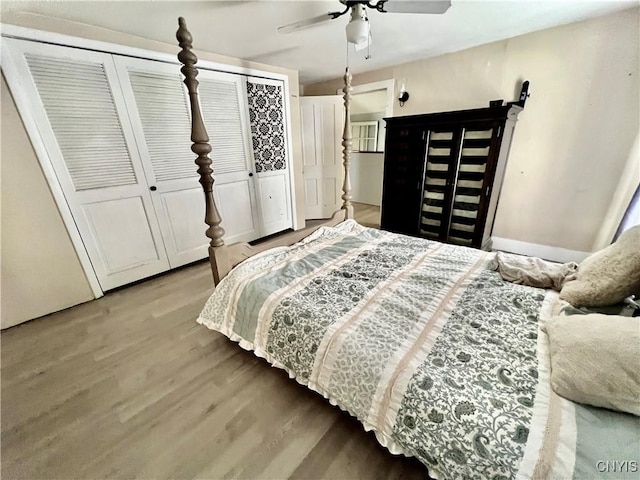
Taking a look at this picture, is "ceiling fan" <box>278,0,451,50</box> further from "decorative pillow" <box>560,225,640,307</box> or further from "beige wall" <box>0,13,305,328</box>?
"beige wall" <box>0,13,305,328</box>

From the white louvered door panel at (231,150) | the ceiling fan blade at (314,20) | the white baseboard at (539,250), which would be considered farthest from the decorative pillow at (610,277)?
the white louvered door panel at (231,150)

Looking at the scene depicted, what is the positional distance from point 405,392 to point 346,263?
915 millimetres

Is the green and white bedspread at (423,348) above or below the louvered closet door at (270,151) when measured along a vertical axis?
below

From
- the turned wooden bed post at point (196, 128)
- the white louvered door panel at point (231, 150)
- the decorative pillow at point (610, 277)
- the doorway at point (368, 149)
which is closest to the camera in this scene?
the decorative pillow at point (610, 277)

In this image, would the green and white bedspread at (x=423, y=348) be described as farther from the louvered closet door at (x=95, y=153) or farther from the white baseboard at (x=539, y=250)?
the white baseboard at (x=539, y=250)

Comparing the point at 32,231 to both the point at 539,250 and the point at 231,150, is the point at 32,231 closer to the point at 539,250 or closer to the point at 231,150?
the point at 231,150

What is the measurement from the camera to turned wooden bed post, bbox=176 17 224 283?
134 cm

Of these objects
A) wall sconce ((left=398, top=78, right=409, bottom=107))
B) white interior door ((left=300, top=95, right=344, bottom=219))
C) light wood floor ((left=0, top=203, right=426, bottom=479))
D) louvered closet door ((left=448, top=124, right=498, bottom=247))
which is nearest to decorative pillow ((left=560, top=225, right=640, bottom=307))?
light wood floor ((left=0, top=203, right=426, bottom=479))

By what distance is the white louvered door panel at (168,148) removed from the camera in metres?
2.31

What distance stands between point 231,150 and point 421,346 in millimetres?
2923

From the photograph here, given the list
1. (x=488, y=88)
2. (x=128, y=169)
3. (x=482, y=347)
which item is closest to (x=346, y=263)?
(x=482, y=347)

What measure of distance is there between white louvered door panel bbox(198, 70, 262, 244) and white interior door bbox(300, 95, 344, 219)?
1.17 meters

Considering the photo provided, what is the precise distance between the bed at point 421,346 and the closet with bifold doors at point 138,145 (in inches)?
53.3

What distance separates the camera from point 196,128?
1.47m
